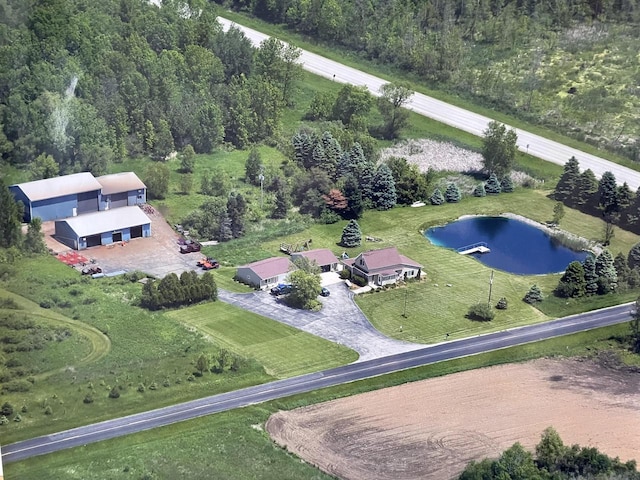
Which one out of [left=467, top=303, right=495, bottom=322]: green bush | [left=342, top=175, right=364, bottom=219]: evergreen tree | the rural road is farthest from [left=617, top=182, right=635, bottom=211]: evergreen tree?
[left=467, top=303, right=495, bottom=322]: green bush

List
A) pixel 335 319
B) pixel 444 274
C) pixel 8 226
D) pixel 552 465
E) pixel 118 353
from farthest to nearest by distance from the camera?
pixel 444 274, pixel 8 226, pixel 335 319, pixel 118 353, pixel 552 465

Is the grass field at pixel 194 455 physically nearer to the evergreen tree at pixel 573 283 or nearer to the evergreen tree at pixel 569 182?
the evergreen tree at pixel 573 283

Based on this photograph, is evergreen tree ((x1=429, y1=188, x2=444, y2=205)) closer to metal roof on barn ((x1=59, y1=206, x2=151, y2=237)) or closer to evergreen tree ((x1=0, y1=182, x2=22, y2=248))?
metal roof on barn ((x1=59, y1=206, x2=151, y2=237))

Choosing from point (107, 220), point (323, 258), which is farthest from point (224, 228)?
point (107, 220)

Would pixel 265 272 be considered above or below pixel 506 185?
below

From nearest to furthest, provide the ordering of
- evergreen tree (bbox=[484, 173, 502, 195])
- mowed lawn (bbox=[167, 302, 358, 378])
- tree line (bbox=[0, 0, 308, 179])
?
mowed lawn (bbox=[167, 302, 358, 378]) < tree line (bbox=[0, 0, 308, 179]) < evergreen tree (bbox=[484, 173, 502, 195])

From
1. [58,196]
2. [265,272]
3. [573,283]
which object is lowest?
[265,272]

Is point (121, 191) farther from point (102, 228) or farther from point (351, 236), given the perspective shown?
point (351, 236)

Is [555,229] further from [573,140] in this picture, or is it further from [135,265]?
[135,265]
